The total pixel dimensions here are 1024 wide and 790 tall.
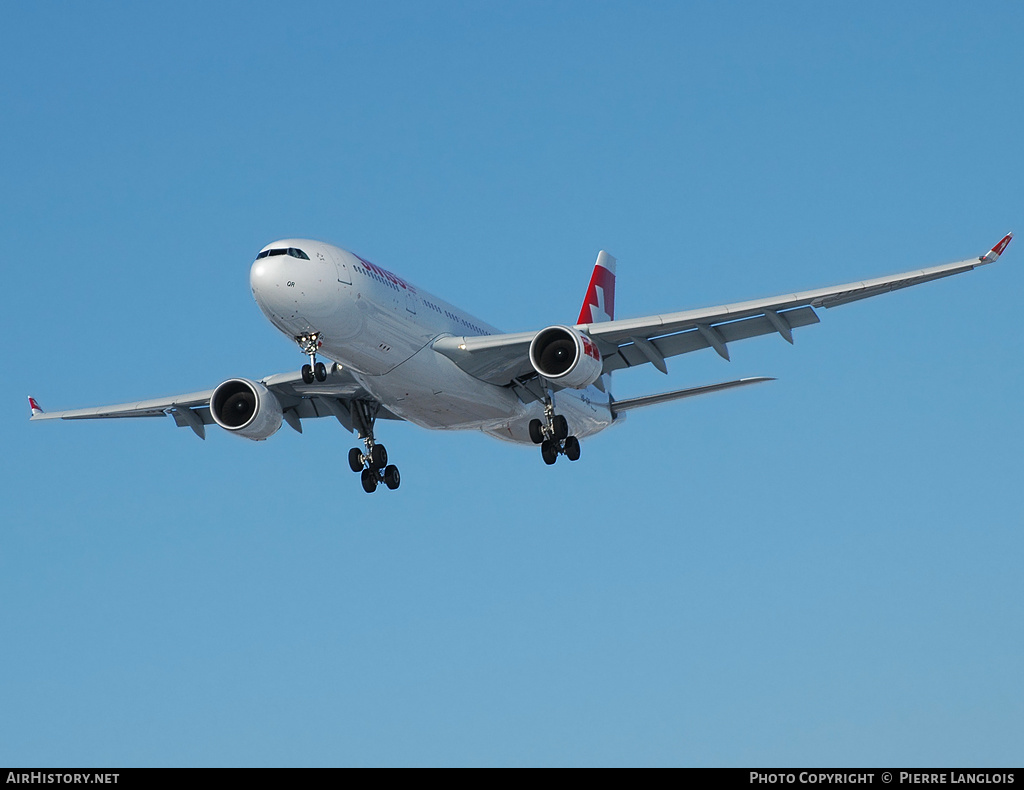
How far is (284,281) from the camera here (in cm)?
2712

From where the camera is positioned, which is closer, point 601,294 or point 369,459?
point 369,459

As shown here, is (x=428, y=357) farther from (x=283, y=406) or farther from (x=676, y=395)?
(x=676, y=395)

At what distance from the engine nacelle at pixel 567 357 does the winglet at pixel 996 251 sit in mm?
8655

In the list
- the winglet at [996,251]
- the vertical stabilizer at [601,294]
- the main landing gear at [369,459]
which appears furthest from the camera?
the vertical stabilizer at [601,294]

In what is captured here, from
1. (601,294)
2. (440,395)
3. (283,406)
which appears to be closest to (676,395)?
(440,395)

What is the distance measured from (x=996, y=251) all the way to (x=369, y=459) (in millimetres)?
16025

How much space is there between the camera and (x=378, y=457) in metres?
34.4

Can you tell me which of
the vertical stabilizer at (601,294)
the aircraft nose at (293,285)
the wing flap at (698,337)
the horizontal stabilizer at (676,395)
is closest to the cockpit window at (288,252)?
the aircraft nose at (293,285)

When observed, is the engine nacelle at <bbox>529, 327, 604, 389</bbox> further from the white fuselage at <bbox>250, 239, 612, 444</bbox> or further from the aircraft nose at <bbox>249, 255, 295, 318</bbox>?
the aircraft nose at <bbox>249, 255, 295, 318</bbox>

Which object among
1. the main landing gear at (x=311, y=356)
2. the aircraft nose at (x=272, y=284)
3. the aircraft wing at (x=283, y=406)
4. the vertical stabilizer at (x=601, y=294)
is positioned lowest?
the main landing gear at (x=311, y=356)

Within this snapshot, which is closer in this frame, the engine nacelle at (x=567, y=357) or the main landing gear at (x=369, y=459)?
the engine nacelle at (x=567, y=357)

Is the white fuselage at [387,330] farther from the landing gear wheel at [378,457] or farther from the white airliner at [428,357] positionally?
the landing gear wheel at [378,457]

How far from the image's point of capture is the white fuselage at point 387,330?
27312 mm

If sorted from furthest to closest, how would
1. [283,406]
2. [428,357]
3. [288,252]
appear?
[283,406] < [428,357] < [288,252]
